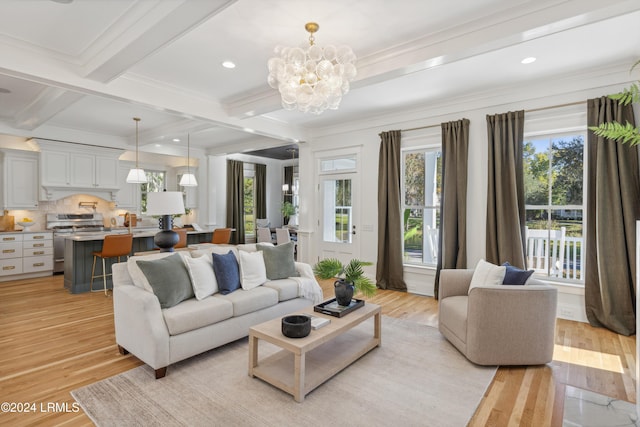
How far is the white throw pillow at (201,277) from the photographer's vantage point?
311 centimetres

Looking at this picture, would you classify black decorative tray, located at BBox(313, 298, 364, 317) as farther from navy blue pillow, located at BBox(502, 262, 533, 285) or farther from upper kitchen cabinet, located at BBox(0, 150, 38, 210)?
upper kitchen cabinet, located at BBox(0, 150, 38, 210)

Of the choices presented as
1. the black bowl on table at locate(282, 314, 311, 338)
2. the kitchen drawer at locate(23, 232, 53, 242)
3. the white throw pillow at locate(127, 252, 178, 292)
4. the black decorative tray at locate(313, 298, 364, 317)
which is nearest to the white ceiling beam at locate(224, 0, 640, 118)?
the black decorative tray at locate(313, 298, 364, 317)

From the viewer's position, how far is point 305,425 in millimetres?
2027

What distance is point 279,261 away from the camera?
395cm

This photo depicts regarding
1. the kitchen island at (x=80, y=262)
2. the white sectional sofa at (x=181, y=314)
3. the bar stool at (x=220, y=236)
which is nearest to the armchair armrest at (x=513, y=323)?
the white sectional sofa at (x=181, y=314)

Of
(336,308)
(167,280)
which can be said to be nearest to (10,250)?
(167,280)

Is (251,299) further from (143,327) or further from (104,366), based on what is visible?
(104,366)

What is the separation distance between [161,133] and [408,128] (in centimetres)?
461

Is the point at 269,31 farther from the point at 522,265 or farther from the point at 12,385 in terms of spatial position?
the point at 522,265

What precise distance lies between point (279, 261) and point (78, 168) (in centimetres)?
544

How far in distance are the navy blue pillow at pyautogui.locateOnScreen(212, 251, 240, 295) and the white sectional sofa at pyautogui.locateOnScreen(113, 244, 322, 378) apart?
0.18 ft

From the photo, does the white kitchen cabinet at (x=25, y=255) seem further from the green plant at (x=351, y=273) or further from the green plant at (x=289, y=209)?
the green plant at (x=351, y=273)

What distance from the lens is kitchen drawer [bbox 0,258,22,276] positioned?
571cm

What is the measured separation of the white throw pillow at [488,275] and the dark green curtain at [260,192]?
7614mm
